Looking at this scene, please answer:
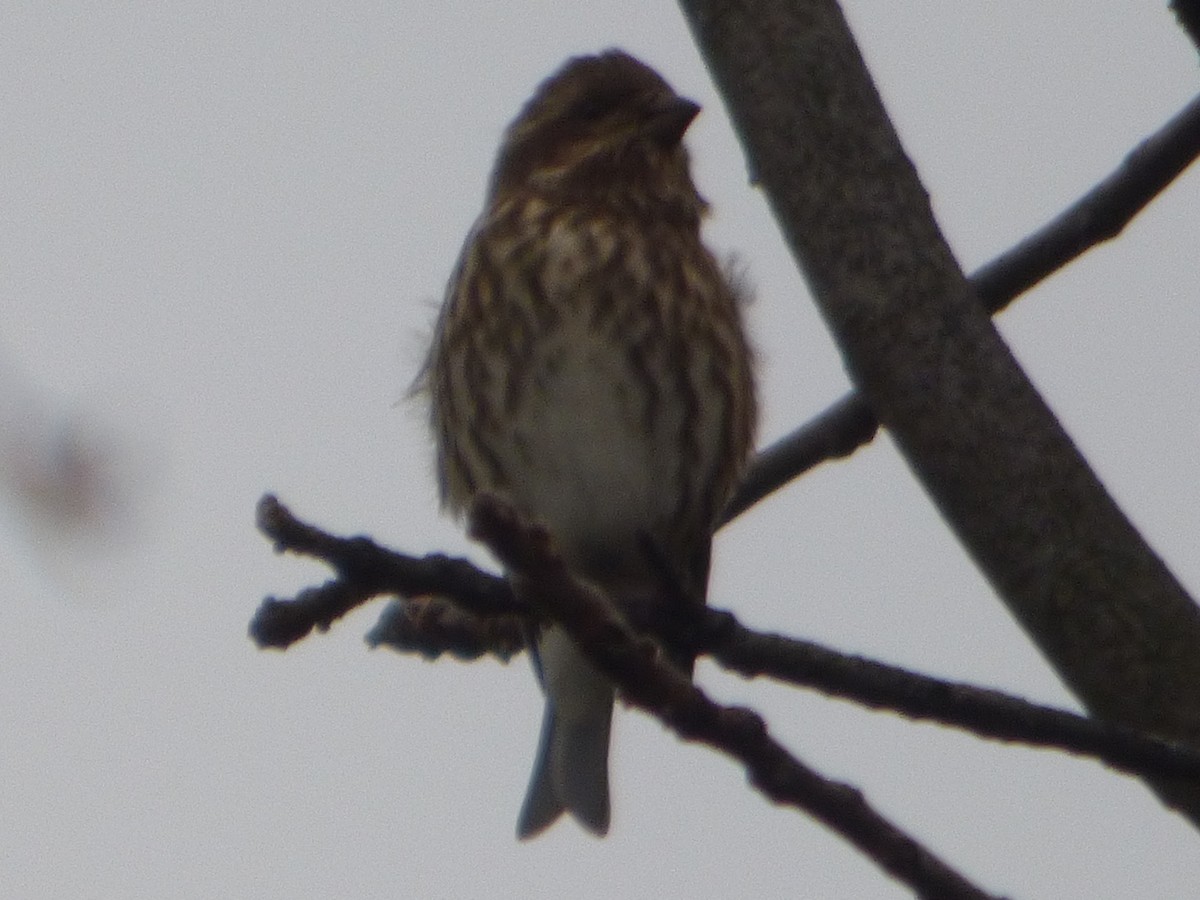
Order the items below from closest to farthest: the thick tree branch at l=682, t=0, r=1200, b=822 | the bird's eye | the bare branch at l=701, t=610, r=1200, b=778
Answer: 1. the bare branch at l=701, t=610, r=1200, b=778
2. the thick tree branch at l=682, t=0, r=1200, b=822
3. the bird's eye

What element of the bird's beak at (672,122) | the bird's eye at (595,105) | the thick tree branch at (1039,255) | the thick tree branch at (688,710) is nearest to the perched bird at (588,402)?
the thick tree branch at (1039,255)

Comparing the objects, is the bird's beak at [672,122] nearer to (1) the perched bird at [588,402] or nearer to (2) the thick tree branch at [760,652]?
(1) the perched bird at [588,402]

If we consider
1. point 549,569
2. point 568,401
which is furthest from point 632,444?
point 549,569

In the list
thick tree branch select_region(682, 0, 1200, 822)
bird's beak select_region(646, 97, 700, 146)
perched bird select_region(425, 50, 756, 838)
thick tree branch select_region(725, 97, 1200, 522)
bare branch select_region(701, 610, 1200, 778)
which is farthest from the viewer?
bird's beak select_region(646, 97, 700, 146)

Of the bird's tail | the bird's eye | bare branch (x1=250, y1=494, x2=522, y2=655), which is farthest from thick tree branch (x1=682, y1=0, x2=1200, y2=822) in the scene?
the bird's eye

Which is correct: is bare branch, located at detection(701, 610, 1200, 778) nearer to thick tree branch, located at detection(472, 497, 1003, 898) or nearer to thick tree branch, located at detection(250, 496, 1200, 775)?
thick tree branch, located at detection(250, 496, 1200, 775)

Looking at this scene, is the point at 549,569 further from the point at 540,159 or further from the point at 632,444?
the point at 540,159

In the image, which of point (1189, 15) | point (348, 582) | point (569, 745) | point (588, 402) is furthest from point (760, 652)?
point (569, 745)
